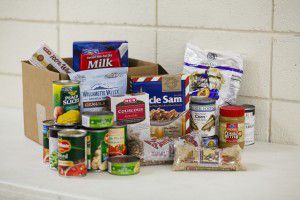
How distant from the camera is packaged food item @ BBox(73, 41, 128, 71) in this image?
7.69 ft

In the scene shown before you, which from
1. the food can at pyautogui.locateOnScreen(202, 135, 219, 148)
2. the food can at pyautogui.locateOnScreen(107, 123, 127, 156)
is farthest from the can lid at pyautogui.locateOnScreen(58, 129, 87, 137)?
the food can at pyautogui.locateOnScreen(202, 135, 219, 148)

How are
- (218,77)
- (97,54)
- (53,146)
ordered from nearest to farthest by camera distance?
(53,146)
(97,54)
(218,77)

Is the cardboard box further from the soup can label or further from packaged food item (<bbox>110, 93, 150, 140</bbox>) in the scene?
the soup can label

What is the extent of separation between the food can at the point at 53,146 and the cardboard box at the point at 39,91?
232mm

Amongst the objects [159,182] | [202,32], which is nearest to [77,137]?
[159,182]

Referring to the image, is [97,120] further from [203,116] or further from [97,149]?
[203,116]

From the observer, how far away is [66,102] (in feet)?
7.08

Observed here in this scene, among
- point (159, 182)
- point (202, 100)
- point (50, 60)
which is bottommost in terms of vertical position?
point (159, 182)

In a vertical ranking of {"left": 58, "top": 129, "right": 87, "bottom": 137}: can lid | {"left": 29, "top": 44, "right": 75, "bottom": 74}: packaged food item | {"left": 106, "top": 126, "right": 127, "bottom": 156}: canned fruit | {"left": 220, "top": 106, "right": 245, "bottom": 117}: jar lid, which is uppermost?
{"left": 29, "top": 44, "right": 75, "bottom": 74}: packaged food item

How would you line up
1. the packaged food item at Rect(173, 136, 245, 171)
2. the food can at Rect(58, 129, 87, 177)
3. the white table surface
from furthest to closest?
1. the packaged food item at Rect(173, 136, 245, 171)
2. the food can at Rect(58, 129, 87, 177)
3. the white table surface

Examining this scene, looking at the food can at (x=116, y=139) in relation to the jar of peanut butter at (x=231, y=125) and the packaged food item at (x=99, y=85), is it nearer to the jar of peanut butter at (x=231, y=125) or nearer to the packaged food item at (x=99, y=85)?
the packaged food item at (x=99, y=85)

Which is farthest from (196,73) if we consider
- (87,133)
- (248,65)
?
(87,133)

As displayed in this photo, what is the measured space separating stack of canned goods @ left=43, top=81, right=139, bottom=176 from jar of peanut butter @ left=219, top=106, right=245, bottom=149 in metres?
0.38

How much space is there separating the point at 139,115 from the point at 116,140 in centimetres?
14
